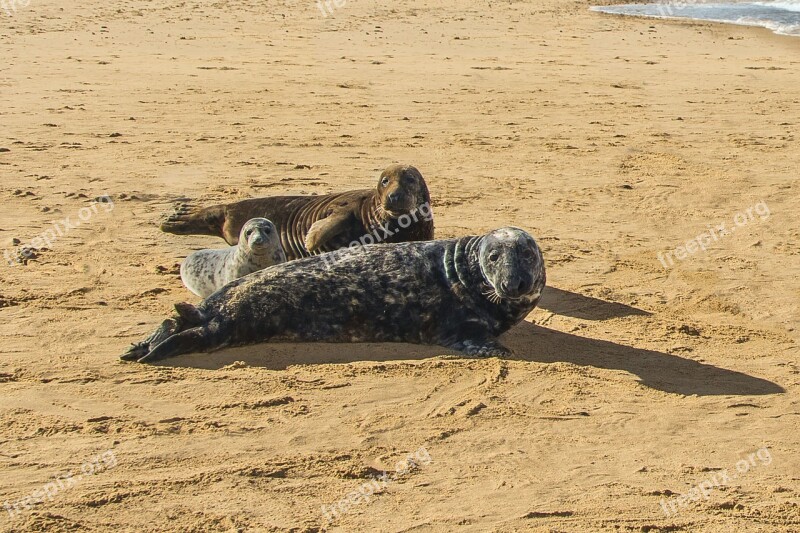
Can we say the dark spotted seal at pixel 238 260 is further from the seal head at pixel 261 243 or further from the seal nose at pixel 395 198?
the seal nose at pixel 395 198

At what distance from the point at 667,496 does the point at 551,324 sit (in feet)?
7.74

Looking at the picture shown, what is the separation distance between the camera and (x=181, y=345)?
250 inches

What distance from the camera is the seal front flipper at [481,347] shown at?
255 inches

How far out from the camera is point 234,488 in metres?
4.86

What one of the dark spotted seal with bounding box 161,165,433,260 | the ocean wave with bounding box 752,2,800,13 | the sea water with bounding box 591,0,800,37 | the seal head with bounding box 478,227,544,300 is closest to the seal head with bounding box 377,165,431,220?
the dark spotted seal with bounding box 161,165,433,260

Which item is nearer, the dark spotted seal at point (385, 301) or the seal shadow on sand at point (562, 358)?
the seal shadow on sand at point (562, 358)

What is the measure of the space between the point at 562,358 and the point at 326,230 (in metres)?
2.37

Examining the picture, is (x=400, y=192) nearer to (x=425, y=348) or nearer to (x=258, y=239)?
(x=258, y=239)

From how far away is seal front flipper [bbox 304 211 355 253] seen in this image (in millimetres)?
8195

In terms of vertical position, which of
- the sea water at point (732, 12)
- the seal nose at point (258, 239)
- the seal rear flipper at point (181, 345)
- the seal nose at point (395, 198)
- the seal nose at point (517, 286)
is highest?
the sea water at point (732, 12)

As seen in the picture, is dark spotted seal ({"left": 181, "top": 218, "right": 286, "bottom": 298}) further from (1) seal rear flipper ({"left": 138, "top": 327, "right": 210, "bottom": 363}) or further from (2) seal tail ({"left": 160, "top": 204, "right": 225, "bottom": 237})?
(2) seal tail ({"left": 160, "top": 204, "right": 225, "bottom": 237})

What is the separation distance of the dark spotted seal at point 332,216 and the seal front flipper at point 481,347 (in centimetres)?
171

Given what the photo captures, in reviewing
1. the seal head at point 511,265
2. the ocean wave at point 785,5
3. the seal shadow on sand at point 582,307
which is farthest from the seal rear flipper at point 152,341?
the ocean wave at point 785,5

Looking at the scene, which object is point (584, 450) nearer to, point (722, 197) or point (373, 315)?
point (373, 315)
